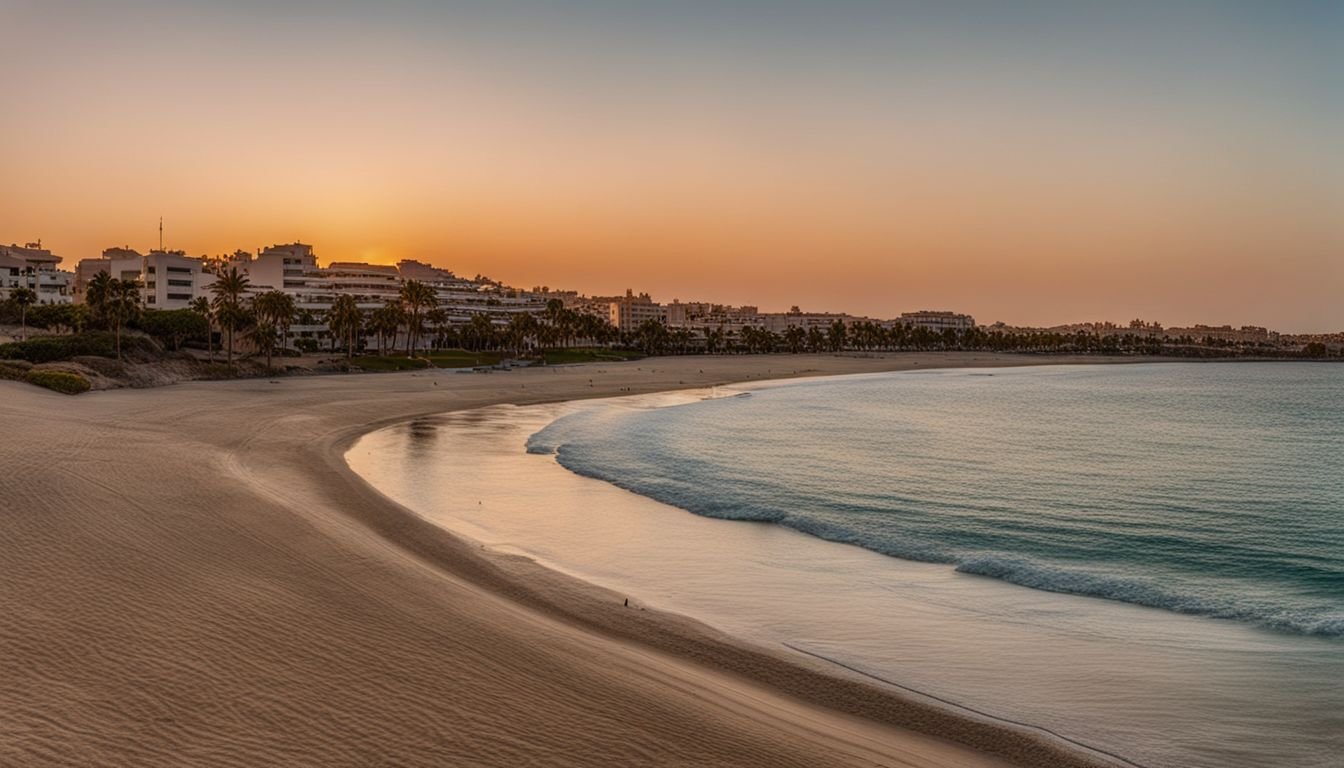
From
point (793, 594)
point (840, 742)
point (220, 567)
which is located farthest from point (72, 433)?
point (840, 742)

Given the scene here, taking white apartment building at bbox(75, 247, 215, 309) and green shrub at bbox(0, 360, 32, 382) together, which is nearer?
green shrub at bbox(0, 360, 32, 382)

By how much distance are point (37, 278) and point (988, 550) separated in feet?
531

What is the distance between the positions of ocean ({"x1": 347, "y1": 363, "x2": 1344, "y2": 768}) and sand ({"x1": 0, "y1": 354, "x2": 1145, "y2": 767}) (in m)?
1.69

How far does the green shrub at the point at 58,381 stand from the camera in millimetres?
53125

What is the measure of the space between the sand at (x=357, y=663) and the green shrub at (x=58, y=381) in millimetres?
37532

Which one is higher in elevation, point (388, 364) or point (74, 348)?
point (74, 348)

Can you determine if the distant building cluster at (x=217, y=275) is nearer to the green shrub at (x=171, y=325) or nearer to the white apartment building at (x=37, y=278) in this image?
the white apartment building at (x=37, y=278)

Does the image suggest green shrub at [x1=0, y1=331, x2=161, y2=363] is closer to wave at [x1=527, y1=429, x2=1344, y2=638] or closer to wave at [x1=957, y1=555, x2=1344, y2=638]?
wave at [x1=527, y1=429, x2=1344, y2=638]

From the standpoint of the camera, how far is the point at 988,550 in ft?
70.3

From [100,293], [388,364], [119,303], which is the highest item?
[100,293]

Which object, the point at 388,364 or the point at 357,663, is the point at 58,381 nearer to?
the point at 357,663

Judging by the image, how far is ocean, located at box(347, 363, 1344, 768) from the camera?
12.2 metres

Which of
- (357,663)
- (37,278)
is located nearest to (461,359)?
(37,278)

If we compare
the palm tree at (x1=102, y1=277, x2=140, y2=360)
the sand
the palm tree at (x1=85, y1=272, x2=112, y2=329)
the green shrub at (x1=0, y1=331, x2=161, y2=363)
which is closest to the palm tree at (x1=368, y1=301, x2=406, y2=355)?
the green shrub at (x1=0, y1=331, x2=161, y2=363)
